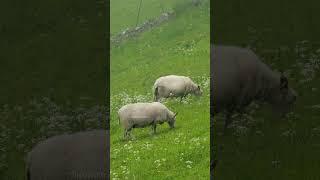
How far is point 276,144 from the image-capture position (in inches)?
671

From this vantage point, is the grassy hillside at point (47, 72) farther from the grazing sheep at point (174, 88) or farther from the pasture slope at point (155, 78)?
the grazing sheep at point (174, 88)

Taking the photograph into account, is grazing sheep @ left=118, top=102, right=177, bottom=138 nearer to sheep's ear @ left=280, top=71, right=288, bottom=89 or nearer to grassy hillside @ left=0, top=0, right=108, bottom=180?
grassy hillside @ left=0, top=0, right=108, bottom=180

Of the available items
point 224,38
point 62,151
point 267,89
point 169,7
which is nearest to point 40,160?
point 62,151

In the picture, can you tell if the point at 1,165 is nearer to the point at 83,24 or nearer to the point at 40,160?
the point at 40,160

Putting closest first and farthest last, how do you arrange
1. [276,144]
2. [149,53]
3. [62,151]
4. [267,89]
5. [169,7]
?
[62,151], [276,144], [267,89], [149,53], [169,7]

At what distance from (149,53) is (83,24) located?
7842 mm

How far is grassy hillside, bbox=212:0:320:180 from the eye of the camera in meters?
14.9

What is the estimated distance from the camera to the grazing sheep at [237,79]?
660 inches

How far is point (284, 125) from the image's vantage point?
62.5 ft

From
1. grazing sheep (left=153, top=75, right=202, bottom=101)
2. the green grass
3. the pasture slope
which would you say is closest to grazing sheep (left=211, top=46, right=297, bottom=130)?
the pasture slope

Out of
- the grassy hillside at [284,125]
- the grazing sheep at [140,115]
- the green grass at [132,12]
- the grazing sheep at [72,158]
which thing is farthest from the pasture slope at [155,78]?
the grazing sheep at [72,158]

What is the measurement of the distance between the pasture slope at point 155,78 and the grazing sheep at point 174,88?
48cm

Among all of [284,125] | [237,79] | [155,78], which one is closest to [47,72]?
[155,78]

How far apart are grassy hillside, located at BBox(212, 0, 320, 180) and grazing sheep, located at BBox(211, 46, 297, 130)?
121 cm
